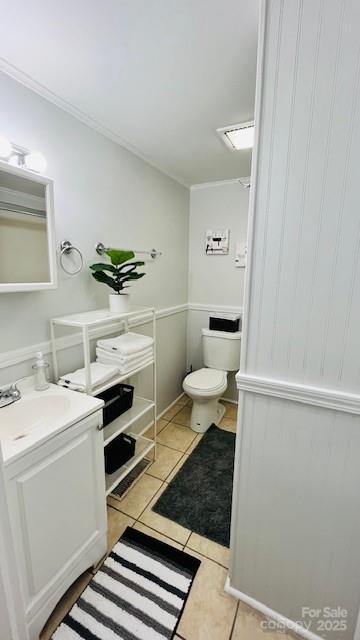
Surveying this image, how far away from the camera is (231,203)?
8.21 feet

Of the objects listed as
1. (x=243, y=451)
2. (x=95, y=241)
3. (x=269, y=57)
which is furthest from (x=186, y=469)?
(x=269, y=57)

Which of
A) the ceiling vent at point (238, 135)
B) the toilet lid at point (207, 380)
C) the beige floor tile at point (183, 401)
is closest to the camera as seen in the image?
the ceiling vent at point (238, 135)

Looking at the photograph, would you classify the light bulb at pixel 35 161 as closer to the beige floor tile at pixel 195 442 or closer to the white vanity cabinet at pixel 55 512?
the white vanity cabinet at pixel 55 512

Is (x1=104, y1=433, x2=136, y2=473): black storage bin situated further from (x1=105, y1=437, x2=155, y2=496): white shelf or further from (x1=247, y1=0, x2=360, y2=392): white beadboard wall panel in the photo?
(x1=247, y1=0, x2=360, y2=392): white beadboard wall panel

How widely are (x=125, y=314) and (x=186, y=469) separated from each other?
123cm

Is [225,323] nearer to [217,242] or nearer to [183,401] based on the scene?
[217,242]

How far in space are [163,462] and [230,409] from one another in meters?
1.01

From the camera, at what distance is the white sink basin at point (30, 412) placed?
3.66 feet

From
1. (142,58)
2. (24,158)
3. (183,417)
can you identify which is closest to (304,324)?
(142,58)

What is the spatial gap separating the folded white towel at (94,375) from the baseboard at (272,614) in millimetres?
1093

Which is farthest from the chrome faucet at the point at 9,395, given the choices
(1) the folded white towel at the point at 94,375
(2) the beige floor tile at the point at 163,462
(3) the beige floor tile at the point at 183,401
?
(3) the beige floor tile at the point at 183,401

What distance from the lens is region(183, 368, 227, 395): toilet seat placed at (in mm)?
2213

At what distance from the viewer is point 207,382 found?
2.31 m

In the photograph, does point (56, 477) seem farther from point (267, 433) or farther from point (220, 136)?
point (220, 136)
